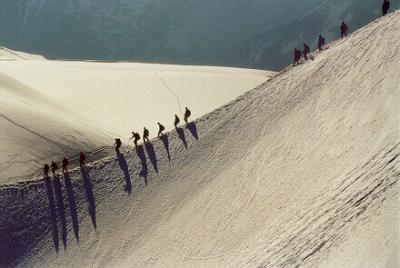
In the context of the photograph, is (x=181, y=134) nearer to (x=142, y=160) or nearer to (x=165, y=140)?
(x=165, y=140)

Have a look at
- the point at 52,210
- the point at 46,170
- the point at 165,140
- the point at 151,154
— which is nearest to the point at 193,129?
the point at 165,140

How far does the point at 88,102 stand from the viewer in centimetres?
2894

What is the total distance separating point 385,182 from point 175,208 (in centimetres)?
667

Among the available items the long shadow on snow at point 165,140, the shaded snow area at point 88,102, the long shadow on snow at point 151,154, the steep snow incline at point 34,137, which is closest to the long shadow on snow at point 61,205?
the shaded snow area at point 88,102

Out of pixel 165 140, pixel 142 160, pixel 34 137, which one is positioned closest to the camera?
pixel 142 160

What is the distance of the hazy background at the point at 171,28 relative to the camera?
66000mm

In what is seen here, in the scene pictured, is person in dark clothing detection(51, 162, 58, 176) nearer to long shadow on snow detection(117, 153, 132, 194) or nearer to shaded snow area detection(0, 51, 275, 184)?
shaded snow area detection(0, 51, 275, 184)

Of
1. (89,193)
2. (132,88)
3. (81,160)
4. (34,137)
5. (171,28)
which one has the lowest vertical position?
(89,193)

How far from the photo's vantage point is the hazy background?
66.0 metres

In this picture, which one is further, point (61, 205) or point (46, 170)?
point (46, 170)

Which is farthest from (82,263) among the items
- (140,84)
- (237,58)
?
(237,58)

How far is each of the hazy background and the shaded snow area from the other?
27515mm

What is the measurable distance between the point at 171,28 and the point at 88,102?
4537 cm

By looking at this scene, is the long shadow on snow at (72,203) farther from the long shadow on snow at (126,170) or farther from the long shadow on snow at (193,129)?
the long shadow on snow at (193,129)
